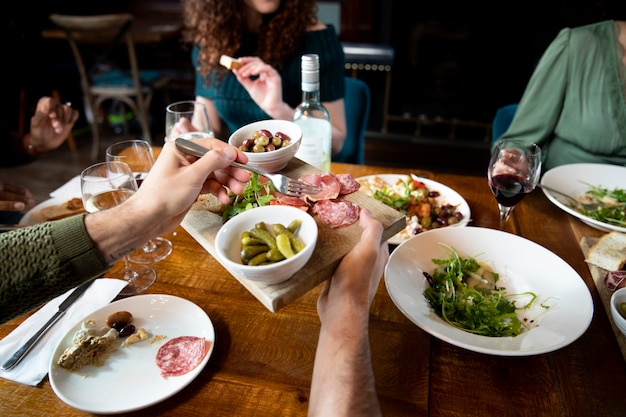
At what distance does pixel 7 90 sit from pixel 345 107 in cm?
197

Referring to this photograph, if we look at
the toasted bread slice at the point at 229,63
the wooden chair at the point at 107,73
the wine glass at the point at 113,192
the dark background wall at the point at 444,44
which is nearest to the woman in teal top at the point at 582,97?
the toasted bread slice at the point at 229,63

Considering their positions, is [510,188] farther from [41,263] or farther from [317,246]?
[41,263]

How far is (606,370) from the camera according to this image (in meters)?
0.86

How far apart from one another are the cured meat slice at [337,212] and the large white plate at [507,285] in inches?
5.9

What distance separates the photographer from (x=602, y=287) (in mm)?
1053

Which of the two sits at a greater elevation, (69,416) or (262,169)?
(262,169)

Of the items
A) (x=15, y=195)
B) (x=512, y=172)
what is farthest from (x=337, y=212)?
(x=15, y=195)

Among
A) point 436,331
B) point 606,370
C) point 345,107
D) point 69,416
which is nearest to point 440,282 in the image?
point 436,331

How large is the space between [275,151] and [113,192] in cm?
42

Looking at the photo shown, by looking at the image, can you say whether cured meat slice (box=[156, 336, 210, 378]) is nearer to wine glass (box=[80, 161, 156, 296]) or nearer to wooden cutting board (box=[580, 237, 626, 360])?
wine glass (box=[80, 161, 156, 296])

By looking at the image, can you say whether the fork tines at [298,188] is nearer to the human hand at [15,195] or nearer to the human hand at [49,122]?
the human hand at [15,195]

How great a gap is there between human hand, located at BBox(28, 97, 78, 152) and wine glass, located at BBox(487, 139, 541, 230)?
62.9 inches

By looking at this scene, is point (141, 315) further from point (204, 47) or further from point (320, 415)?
point (204, 47)

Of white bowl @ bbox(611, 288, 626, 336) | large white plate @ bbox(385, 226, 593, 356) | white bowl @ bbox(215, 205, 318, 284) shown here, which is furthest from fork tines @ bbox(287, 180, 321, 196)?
white bowl @ bbox(611, 288, 626, 336)
